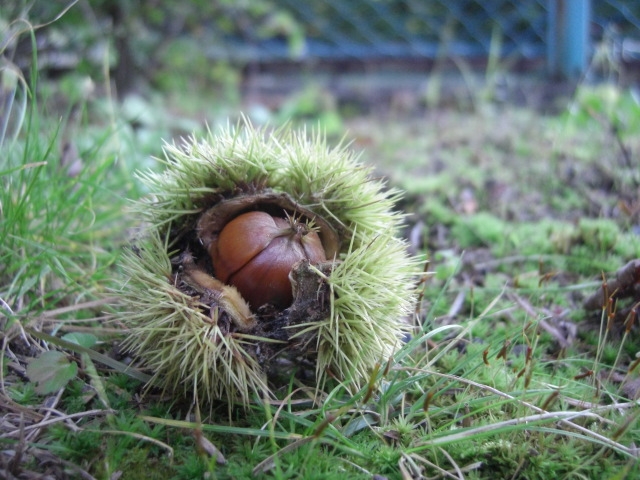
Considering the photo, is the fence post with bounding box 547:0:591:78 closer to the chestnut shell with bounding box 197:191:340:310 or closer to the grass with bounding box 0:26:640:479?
the grass with bounding box 0:26:640:479

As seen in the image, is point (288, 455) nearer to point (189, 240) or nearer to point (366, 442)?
point (366, 442)

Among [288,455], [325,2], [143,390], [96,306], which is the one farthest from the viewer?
[325,2]

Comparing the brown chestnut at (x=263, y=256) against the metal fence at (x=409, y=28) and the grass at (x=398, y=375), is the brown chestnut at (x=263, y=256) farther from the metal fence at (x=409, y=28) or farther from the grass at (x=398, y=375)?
the metal fence at (x=409, y=28)

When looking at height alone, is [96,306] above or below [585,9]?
below

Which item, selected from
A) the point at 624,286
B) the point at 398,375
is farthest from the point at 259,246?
the point at 624,286

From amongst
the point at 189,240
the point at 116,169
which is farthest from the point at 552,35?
the point at 189,240

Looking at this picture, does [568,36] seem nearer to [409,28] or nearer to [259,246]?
[409,28]

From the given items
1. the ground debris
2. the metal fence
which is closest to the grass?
the ground debris
